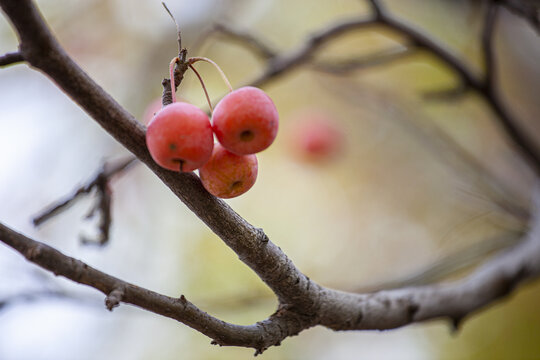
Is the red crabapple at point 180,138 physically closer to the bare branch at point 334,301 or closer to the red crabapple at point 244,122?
the red crabapple at point 244,122

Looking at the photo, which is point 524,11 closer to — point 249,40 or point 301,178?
point 249,40

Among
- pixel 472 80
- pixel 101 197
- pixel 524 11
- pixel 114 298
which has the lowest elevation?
pixel 114 298

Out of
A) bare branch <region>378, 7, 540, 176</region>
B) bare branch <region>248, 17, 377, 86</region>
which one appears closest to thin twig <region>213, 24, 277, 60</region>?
bare branch <region>248, 17, 377, 86</region>

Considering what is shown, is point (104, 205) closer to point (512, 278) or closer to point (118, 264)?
point (512, 278)

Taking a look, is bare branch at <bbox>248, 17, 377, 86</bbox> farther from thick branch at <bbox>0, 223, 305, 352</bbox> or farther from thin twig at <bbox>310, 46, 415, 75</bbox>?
thick branch at <bbox>0, 223, 305, 352</bbox>

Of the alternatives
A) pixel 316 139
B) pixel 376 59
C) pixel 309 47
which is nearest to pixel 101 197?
pixel 309 47

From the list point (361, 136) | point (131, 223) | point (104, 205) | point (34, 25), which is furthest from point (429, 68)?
point (34, 25)

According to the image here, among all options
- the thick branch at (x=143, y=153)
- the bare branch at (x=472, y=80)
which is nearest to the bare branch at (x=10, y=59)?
the thick branch at (x=143, y=153)
